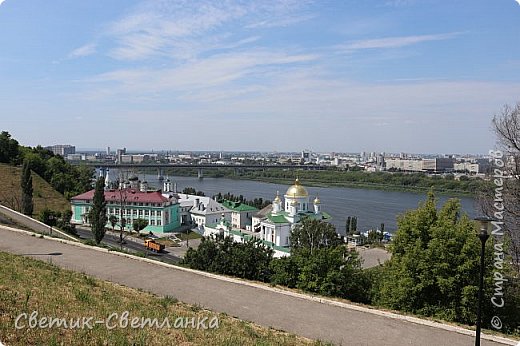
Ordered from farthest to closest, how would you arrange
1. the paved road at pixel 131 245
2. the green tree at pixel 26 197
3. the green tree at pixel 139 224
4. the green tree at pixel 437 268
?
the green tree at pixel 139 224
the green tree at pixel 26 197
the paved road at pixel 131 245
the green tree at pixel 437 268

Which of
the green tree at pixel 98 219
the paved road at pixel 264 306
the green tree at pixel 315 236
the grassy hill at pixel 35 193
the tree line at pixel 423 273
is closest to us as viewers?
the paved road at pixel 264 306

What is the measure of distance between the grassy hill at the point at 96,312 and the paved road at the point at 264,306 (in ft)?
0.88

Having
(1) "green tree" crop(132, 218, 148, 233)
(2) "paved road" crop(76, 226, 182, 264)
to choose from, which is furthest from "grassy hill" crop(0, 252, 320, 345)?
(1) "green tree" crop(132, 218, 148, 233)

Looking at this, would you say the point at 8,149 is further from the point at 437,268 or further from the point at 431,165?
the point at 431,165

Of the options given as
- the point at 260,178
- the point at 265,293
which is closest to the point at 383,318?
the point at 265,293

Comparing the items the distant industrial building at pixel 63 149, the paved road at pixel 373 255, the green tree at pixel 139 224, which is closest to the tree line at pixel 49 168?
the green tree at pixel 139 224

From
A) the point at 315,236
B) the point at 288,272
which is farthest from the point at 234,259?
the point at 315,236

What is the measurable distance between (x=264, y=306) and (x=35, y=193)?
62.1 feet

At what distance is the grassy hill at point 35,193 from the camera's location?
17706 millimetres

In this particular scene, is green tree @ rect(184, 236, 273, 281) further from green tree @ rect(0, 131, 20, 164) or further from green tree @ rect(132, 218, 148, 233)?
green tree @ rect(0, 131, 20, 164)

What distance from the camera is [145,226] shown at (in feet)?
65.5

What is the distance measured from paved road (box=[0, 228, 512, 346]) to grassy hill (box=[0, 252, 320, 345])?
0.27 metres

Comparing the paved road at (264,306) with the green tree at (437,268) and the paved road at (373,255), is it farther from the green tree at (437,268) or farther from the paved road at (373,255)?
the paved road at (373,255)

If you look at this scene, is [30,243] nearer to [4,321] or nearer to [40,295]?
[40,295]
